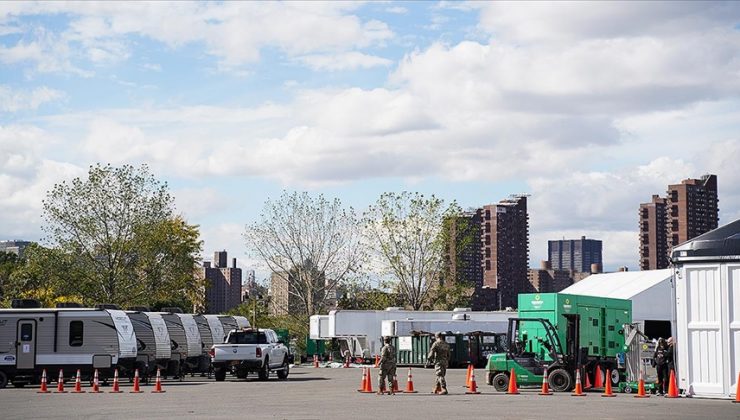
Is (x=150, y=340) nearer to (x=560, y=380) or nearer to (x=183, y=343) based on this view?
(x=183, y=343)

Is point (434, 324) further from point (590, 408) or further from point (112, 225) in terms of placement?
point (590, 408)

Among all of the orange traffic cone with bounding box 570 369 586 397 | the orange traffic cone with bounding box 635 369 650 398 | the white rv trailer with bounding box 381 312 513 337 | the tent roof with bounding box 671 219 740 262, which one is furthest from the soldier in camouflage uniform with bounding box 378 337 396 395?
the white rv trailer with bounding box 381 312 513 337

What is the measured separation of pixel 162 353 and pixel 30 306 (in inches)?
216

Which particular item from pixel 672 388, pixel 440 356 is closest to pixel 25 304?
pixel 440 356

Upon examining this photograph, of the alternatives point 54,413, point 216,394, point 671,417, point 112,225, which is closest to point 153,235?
point 112,225

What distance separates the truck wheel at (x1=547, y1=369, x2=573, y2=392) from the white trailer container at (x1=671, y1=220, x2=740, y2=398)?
4388 mm

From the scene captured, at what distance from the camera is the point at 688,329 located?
26.5 meters

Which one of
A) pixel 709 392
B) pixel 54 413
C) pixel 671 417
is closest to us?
pixel 671 417

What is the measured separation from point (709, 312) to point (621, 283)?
32.0m

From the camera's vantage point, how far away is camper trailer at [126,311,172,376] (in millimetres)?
39500

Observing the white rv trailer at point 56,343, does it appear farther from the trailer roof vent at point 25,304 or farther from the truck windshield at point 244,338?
the truck windshield at point 244,338

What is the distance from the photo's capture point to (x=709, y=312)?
2612 centimetres

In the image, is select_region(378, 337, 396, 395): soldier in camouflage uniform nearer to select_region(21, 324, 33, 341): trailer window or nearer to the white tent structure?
select_region(21, 324, 33, 341): trailer window

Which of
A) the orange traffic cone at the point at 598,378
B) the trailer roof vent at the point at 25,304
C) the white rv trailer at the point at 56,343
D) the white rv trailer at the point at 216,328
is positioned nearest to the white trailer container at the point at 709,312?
the orange traffic cone at the point at 598,378
